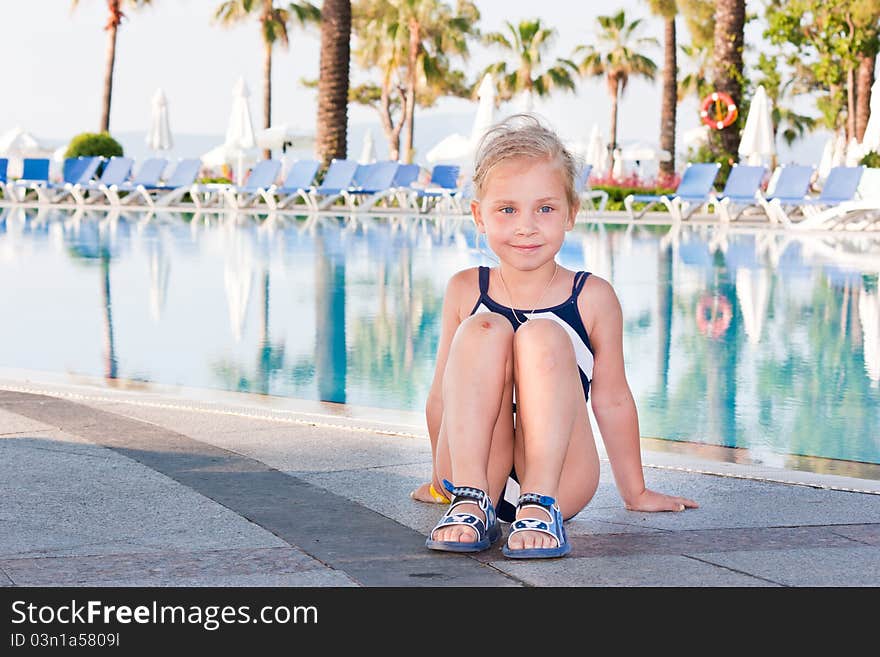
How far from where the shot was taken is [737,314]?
9.55 meters

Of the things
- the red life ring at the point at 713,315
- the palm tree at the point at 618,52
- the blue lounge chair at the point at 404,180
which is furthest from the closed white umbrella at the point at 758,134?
the palm tree at the point at 618,52

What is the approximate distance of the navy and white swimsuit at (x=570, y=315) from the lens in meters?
3.48

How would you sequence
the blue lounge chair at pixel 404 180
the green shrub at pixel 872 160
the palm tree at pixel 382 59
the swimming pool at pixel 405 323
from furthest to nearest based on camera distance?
the palm tree at pixel 382 59 → the blue lounge chair at pixel 404 180 → the green shrub at pixel 872 160 → the swimming pool at pixel 405 323

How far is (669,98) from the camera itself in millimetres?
36625

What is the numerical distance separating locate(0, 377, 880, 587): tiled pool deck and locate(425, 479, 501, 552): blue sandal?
35 mm

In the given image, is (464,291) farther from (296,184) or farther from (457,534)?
(296,184)

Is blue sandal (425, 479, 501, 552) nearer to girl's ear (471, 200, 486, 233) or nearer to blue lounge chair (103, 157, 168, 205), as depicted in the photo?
girl's ear (471, 200, 486, 233)

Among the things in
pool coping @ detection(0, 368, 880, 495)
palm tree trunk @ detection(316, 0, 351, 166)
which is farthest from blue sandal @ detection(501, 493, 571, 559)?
palm tree trunk @ detection(316, 0, 351, 166)

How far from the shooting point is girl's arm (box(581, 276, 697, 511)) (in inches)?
138

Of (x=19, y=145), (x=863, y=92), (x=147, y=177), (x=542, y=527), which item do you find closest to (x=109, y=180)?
(x=147, y=177)

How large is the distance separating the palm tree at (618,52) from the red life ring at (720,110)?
26.4 metres

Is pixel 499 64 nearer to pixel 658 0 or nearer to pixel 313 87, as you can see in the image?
pixel 313 87

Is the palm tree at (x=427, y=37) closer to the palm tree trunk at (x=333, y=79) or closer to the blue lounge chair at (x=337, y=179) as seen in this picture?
the palm tree trunk at (x=333, y=79)

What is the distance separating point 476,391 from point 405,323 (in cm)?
573
